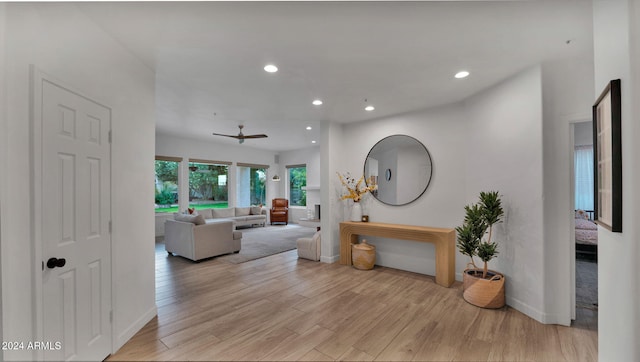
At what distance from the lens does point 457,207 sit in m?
3.47

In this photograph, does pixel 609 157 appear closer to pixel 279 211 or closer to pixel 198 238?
pixel 198 238

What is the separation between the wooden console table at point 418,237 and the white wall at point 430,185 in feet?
0.66

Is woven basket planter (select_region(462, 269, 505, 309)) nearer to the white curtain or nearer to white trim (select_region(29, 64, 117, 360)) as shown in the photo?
white trim (select_region(29, 64, 117, 360))

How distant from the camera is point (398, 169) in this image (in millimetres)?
4000

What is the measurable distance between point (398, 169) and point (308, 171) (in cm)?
469

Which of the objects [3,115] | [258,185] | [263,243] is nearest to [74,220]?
[3,115]

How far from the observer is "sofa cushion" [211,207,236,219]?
722 centimetres

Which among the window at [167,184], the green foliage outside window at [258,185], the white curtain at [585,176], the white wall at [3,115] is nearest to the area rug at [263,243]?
the green foliage outside window at [258,185]

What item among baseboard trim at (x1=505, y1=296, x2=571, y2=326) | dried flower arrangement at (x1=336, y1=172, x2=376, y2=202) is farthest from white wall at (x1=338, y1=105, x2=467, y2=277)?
baseboard trim at (x1=505, y1=296, x2=571, y2=326)

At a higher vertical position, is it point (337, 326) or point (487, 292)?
point (487, 292)

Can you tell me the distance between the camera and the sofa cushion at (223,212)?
722cm

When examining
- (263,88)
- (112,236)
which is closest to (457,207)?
(263,88)

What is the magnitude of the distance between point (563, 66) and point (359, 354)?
3057mm

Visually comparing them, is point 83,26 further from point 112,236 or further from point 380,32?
point 380,32
